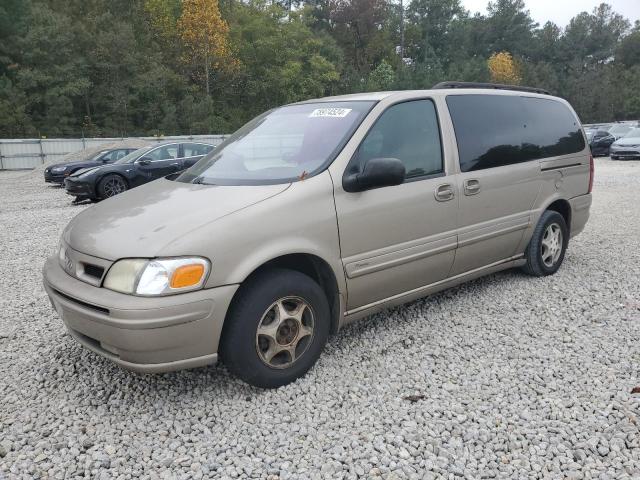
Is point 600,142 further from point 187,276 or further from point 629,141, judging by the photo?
point 187,276

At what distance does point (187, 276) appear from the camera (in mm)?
2686

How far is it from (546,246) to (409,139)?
218 cm

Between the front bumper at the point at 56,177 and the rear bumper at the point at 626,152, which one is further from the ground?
the front bumper at the point at 56,177

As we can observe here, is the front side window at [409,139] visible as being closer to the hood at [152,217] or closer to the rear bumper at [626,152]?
the hood at [152,217]

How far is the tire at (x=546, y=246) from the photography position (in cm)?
490

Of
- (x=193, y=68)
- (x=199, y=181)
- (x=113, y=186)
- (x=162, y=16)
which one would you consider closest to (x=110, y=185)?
(x=113, y=186)

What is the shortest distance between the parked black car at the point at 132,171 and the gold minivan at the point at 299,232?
8494mm

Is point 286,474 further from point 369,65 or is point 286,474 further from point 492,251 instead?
point 369,65

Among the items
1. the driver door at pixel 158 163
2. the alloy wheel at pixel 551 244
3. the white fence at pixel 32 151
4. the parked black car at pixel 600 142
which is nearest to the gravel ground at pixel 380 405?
the alloy wheel at pixel 551 244

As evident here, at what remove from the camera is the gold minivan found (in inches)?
107

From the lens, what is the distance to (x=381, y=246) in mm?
3479

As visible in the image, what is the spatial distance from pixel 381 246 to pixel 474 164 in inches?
48.0

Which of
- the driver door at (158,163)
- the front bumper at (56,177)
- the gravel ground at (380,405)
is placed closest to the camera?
the gravel ground at (380,405)

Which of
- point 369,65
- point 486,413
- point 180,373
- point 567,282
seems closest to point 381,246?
point 486,413
